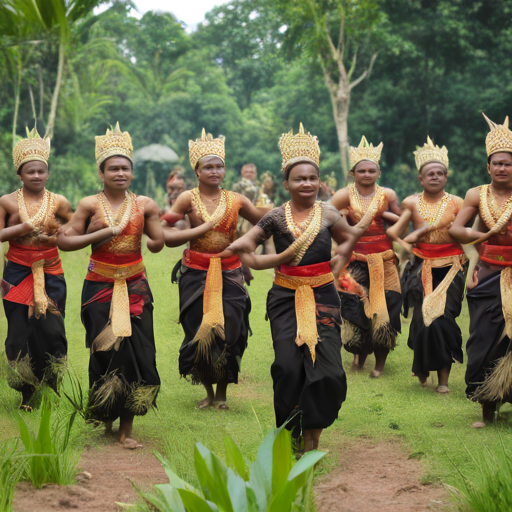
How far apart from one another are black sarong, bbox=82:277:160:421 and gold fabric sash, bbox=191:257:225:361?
3.18 feet

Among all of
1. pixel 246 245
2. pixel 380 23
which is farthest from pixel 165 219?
pixel 380 23

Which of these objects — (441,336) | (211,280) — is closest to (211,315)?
(211,280)

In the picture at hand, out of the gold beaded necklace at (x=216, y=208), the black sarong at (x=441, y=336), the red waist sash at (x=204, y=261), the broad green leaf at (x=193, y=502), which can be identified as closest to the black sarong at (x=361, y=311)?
the black sarong at (x=441, y=336)

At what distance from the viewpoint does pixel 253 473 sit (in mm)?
4059

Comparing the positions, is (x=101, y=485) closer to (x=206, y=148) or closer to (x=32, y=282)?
(x=32, y=282)

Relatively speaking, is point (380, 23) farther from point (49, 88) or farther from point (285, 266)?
point (285, 266)

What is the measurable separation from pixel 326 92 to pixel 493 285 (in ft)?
98.1

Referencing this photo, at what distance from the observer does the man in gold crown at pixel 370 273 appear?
862cm

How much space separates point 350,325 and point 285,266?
3.22 meters

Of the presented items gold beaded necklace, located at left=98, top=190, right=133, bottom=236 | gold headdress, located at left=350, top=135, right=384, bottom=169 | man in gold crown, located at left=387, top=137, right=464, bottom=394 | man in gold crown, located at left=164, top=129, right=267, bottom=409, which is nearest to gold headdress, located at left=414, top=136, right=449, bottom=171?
man in gold crown, located at left=387, top=137, right=464, bottom=394

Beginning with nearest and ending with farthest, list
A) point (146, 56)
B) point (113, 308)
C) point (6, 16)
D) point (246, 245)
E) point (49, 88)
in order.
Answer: point (246, 245) < point (113, 308) < point (6, 16) < point (49, 88) < point (146, 56)

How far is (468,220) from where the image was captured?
21.7 ft

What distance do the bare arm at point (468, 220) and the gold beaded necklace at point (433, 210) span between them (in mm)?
1325

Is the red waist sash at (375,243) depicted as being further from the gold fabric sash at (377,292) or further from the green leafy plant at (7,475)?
the green leafy plant at (7,475)
